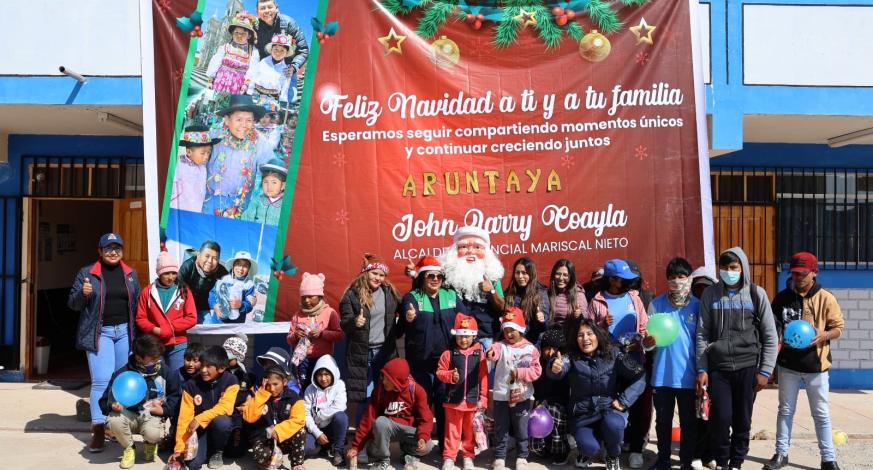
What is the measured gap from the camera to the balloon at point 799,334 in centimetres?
557

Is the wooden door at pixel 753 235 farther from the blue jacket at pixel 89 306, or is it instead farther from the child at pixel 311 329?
the blue jacket at pixel 89 306

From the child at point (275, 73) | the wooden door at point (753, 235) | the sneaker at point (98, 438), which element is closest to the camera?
the sneaker at point (98, 438)

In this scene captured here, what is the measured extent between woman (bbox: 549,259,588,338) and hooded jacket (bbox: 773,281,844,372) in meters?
1.46

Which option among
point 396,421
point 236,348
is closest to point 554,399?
point 396,421

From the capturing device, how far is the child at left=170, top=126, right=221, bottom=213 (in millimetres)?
6746

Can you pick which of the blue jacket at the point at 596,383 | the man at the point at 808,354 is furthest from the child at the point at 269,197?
the man at the point at 808,354

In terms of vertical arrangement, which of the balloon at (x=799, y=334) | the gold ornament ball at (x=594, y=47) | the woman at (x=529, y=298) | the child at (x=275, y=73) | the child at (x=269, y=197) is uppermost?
the gold ornament ball at (x=594, y=47)

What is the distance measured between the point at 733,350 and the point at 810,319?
0.78m

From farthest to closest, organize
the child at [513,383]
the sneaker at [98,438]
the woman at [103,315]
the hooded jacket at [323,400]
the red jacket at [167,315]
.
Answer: the red jacket at [167,315] → the woman at [103,315] → the sneaker at [98,438] → the hooded jacket at [323,400] → the child at [513,383]

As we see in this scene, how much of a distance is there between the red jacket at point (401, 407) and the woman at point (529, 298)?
970 mm

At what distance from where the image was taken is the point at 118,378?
226 inches

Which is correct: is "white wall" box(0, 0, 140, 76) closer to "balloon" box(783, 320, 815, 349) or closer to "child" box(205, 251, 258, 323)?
"child" box(205, 251, 258, 323)

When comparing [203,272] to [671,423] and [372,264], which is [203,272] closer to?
[372,264]

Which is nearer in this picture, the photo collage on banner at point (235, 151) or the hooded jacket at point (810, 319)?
the hooded jacket at point (810, 319)
